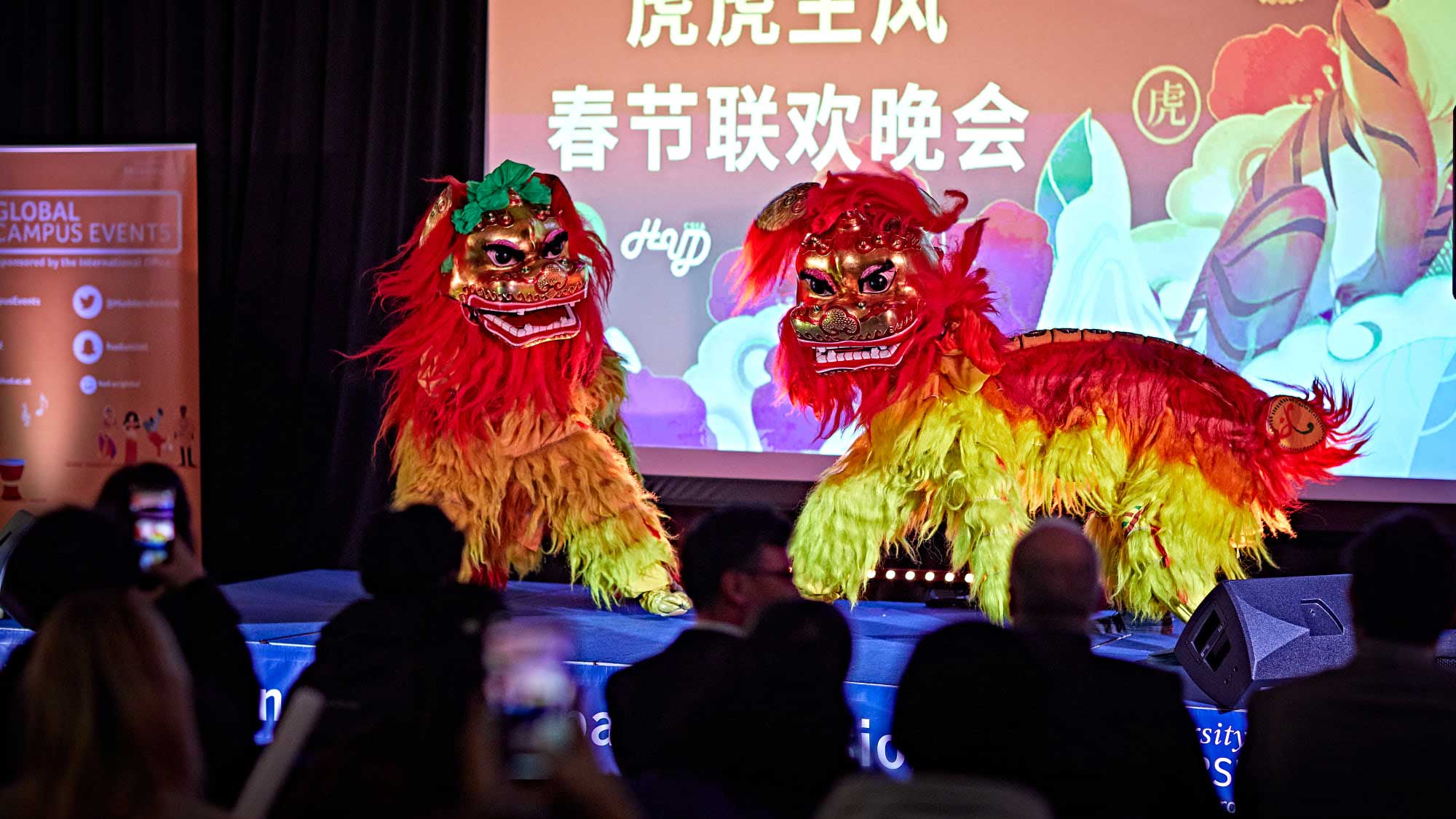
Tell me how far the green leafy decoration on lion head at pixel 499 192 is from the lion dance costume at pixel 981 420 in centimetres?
56

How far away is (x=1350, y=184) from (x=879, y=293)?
1.84 metres

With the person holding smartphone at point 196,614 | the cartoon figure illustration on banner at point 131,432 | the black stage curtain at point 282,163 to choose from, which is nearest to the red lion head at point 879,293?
the person holding smartphone at point 196,614

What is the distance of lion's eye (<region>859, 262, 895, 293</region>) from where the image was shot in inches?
134

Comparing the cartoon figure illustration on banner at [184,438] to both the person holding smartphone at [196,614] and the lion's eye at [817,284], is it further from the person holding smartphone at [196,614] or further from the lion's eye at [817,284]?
the person holding smartphone at [196,614]

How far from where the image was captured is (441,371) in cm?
359

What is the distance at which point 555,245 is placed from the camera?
3547mm

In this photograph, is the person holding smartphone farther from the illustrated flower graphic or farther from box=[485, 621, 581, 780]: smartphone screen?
the illustrated flower graphic

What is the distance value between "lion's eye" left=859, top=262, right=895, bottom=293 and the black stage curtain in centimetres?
207

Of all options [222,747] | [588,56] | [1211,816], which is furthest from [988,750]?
[588,56]

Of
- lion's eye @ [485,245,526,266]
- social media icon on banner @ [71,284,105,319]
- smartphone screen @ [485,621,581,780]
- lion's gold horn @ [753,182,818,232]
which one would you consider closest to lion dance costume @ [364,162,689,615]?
lion's eye @ [485,245,526,266]

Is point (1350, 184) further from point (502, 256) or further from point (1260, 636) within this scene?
point (502, 256)

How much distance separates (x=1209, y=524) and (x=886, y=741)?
3.57 feet

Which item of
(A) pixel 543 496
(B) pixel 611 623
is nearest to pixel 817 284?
(A) pixel 543 496

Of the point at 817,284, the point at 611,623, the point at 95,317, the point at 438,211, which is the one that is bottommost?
the point at 611,623
